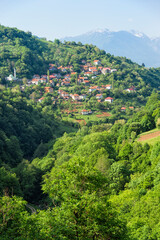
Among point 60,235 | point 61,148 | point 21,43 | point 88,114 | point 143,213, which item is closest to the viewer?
point 60,235

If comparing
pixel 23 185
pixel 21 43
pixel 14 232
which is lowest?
pixel 23 185

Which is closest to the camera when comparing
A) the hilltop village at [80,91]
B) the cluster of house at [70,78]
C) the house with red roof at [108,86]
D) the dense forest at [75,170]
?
Result: the dense forest at [75,170]

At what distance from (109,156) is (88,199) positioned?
25715mm

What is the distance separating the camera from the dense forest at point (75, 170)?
12.2m

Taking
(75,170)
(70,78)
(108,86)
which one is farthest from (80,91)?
(75,170)

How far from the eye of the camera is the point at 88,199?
1225 centimetres

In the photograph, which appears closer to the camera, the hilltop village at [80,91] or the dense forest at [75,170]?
the dense forest at [75,170]

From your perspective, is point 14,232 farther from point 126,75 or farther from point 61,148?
point 126,75

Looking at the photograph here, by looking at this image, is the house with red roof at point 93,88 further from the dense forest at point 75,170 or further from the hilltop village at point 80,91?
the dense forest at point 75,170

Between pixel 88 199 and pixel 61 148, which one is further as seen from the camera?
pixel 61 148

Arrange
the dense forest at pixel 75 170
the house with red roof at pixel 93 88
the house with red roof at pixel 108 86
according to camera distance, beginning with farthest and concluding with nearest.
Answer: the house with red roof at pixel 108 86, the house with red roof at pixel 93 88, the dense forest at pixel 75 170

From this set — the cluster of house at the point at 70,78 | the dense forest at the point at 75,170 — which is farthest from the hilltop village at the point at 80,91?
the dense forest at the point at 75,170

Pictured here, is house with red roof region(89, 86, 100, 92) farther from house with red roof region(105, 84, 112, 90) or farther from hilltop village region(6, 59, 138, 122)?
house with red roof region(105, 84, 112, 90)

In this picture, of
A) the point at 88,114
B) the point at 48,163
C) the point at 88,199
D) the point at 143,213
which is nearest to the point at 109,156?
the point at 48,163
